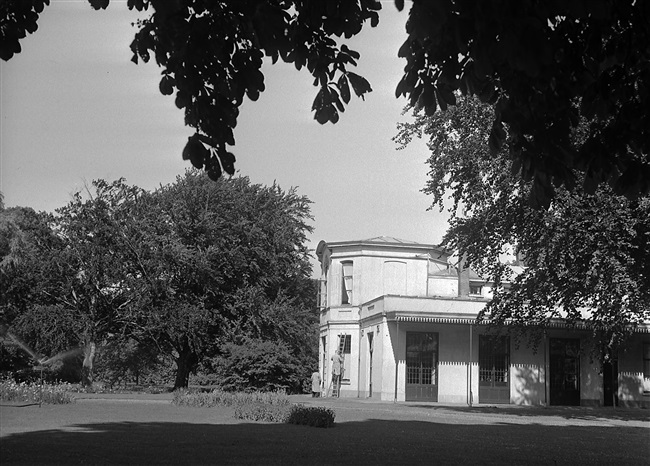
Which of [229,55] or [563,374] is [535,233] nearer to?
[563,374]

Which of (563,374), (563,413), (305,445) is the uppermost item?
Result: (563,374)

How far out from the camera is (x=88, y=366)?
3653 centimetres

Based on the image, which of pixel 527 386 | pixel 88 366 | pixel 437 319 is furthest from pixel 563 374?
pixel 88 366

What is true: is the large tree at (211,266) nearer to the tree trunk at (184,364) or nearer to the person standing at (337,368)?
the tree trunk at (184,364)

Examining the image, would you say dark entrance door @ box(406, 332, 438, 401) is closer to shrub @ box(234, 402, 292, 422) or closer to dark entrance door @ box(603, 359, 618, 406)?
dark entrance door @ box(603, 359, 618, 406)

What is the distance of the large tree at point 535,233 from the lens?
21.9 meters

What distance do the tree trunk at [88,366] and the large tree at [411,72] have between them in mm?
30993

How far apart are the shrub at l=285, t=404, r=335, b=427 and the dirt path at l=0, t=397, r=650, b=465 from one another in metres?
0.33

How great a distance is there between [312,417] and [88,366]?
74.8ft

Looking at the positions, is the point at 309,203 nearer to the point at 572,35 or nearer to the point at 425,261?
the point at 425,261

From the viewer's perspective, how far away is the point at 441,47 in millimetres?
6676

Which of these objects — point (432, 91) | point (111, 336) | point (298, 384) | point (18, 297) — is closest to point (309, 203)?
point (298, 384)

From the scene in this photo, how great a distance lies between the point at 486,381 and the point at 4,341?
23006mm

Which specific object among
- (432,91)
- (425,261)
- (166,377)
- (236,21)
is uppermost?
(425,261)
